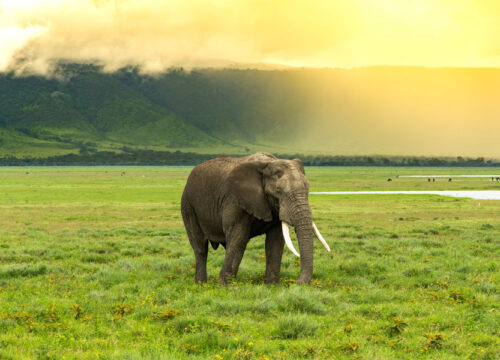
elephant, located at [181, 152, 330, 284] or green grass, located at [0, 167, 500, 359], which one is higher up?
elephant, located at [181, 152, 330, 284]

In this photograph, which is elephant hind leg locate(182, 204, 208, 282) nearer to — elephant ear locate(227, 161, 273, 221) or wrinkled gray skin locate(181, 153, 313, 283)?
wrinkled gray skin locate(181, 153, 313, 283)

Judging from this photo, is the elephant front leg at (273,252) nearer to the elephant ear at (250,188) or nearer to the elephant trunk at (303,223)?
the elephant ear at (250,188)

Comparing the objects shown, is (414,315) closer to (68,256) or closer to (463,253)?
(463,253)

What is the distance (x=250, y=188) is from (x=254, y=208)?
1.80 ft

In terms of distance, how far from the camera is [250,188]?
14086 millimetres

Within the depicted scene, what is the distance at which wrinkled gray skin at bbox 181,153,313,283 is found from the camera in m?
13.5

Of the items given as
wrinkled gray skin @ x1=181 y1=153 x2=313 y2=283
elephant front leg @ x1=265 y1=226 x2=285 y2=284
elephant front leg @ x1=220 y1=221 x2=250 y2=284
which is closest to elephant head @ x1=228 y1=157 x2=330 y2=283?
wrinkled gray skin @ x1=181 y1=153 x2=313 y2=283

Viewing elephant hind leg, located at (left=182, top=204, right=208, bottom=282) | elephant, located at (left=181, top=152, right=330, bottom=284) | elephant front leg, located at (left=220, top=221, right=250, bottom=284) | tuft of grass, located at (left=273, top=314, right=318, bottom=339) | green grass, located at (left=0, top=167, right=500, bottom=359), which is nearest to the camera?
green grass, located at (left=0, top=167, right=500, bottom=359)

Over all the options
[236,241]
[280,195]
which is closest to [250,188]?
[280,195]

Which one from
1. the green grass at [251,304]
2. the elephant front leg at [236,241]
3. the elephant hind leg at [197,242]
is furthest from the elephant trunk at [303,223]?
the elephant hind leg at [197,242]

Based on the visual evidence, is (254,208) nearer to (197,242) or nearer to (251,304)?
(251,304)

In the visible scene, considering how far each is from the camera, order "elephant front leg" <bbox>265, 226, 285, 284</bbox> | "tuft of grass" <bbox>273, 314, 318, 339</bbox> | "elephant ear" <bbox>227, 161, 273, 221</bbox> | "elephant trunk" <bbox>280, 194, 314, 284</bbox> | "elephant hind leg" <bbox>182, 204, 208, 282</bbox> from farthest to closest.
→ 1. "elephant hind leg" <bbox>182, 204, 208, 282</bbox>
2. "elephant front leg" <bbox>265, 226, 285, 284</bbox>
3. "elephant ear" <bbox>227, 161, 273, 221</bbox>
4. "elephant trunk" <bbox>280, 194, 314, 284</bbox>
5. "tuft of grass" <bbox>273, 314, 318, 339</bbox>

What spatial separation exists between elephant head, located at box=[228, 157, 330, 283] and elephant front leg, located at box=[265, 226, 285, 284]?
75 centimetres

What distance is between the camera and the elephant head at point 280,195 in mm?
13352
